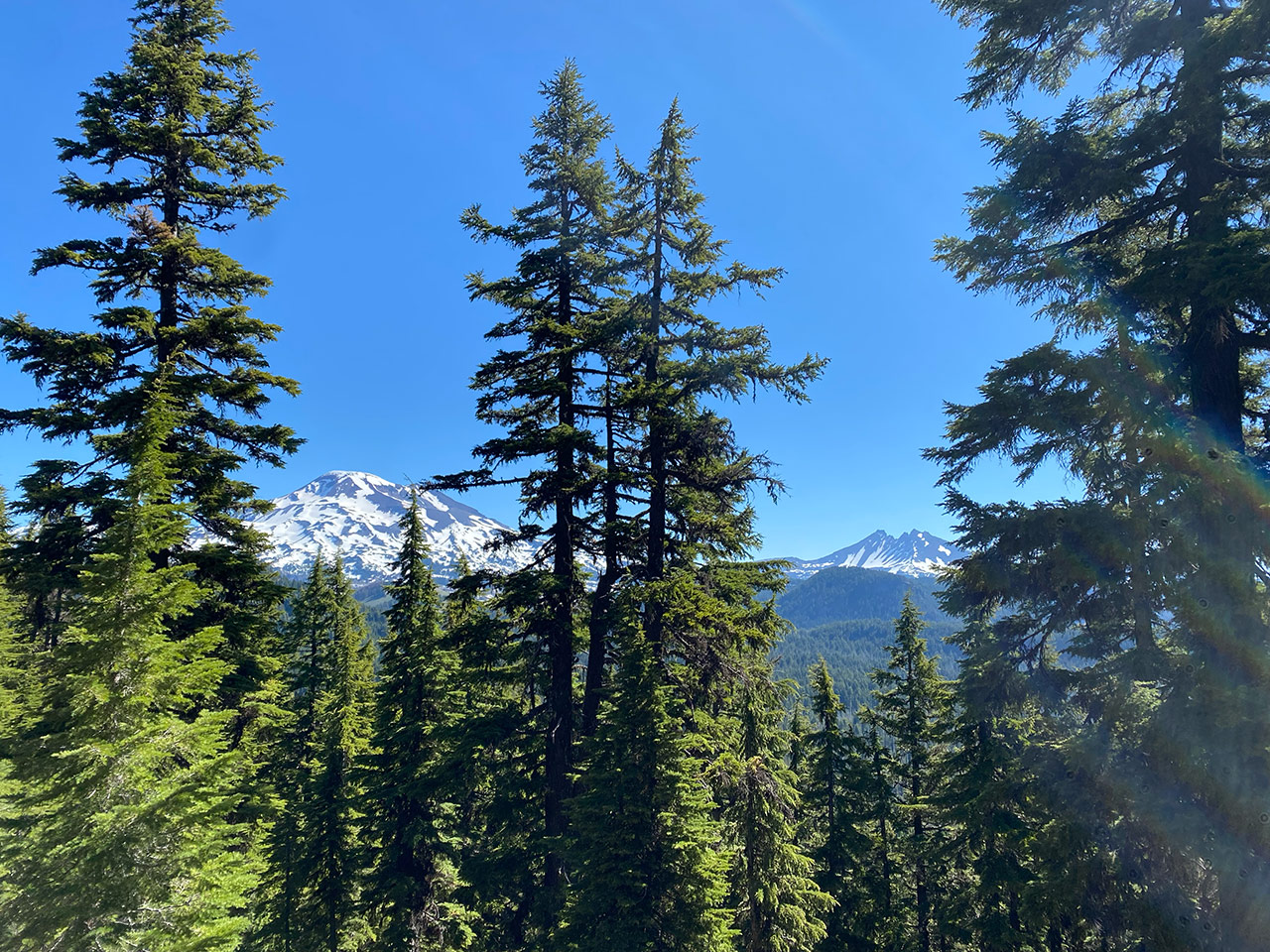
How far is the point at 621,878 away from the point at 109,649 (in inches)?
357

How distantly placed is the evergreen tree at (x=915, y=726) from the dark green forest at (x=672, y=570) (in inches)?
176

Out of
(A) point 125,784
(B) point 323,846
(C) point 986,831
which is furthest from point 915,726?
(A) point 125,784

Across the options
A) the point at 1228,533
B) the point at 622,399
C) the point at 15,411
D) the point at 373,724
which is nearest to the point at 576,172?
Answer: the point at 622,399

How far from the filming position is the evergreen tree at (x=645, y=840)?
33.2 feet

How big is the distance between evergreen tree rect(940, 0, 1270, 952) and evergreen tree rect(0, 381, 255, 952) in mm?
11443

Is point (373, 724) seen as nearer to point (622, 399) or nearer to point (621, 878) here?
point (621, 878)

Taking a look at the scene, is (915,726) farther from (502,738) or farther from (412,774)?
(412,774)

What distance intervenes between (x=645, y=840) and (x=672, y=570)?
17.7ft

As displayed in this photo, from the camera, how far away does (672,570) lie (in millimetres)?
12492

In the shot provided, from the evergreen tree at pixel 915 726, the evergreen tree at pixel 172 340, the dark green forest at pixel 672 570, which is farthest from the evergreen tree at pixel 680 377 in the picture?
the evergreen tree at pixel 915 726

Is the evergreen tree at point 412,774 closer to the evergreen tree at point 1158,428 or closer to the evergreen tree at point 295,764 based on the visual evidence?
the evergreen tree at point 295,764

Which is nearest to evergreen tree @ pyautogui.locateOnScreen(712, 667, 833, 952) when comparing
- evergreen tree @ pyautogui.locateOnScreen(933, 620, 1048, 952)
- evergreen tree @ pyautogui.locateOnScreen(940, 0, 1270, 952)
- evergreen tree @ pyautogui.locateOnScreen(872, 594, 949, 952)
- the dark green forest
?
the dark green forest

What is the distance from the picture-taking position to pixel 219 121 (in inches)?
457

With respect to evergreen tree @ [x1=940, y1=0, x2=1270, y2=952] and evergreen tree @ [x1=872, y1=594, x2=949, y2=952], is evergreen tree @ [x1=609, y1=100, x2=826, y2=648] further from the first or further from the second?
evergreen tree @ [x1=872, y1=594, x2=949, y2=952]
